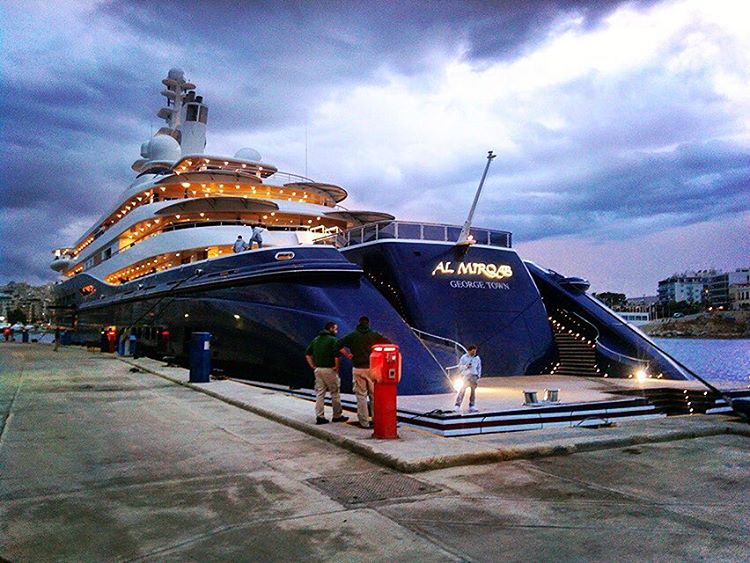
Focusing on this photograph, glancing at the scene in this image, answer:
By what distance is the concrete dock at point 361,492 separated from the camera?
4.02 metres

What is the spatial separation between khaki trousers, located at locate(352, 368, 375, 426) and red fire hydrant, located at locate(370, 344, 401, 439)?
0.62 meters

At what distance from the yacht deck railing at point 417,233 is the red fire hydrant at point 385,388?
8.21m

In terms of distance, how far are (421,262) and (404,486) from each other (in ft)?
33.4

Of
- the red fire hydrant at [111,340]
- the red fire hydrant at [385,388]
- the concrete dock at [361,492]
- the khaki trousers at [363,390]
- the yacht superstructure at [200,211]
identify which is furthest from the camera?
the red fire hydrant at [111,340]

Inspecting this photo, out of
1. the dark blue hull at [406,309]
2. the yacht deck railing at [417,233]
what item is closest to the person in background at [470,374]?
the dark blue hull at [406,309]

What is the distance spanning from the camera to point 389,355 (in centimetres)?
767

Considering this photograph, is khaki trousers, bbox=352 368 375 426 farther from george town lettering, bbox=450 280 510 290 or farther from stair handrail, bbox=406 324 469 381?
george town lettering, bbox=450 280 510 290

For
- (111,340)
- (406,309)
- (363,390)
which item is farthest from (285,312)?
(111,340)

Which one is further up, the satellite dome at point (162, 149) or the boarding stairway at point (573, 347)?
the satellite dome at point (162, 149)

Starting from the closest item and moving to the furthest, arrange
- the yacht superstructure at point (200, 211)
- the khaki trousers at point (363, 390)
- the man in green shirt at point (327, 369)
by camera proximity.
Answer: the khaki trousers at point (363, 390), the man in green shirt at point (327, 369), the yacht superstructure at point (200, 211)

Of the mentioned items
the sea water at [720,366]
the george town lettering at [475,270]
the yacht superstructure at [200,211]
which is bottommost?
the sea water at [720,366]

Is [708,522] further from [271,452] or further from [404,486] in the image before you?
[271,452]

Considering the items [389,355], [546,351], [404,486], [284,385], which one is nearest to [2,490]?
[404,486]

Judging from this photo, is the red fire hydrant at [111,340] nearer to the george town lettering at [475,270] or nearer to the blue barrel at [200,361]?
the blue barrel at [200,361]
